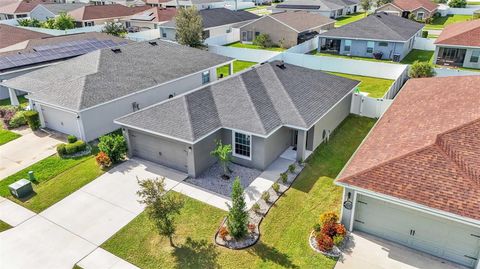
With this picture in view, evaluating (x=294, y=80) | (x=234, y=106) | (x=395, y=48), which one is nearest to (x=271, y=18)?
(x=395, y=48)

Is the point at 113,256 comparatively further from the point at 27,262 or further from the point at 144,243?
the point at 27,262

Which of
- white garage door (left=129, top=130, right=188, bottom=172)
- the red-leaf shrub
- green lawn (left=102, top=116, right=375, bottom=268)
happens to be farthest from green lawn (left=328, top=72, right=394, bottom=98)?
the red-leaf shrub

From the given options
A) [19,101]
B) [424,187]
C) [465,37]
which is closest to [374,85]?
[465,37]

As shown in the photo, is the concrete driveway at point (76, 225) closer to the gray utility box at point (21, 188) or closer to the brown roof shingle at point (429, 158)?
the gray utility box at point (21, 188)

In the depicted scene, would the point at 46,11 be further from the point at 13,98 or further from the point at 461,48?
the point at 461,48

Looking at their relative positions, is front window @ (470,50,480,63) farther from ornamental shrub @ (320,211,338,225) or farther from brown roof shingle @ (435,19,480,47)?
ornamental shrub @ (320,211,338,225)

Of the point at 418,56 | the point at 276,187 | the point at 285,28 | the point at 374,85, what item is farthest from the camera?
the point at 285,28

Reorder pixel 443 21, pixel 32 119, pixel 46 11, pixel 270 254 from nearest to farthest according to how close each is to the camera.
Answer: pixel 270 254, pixel 32 119, pixel 443 21, pixel 46 11
